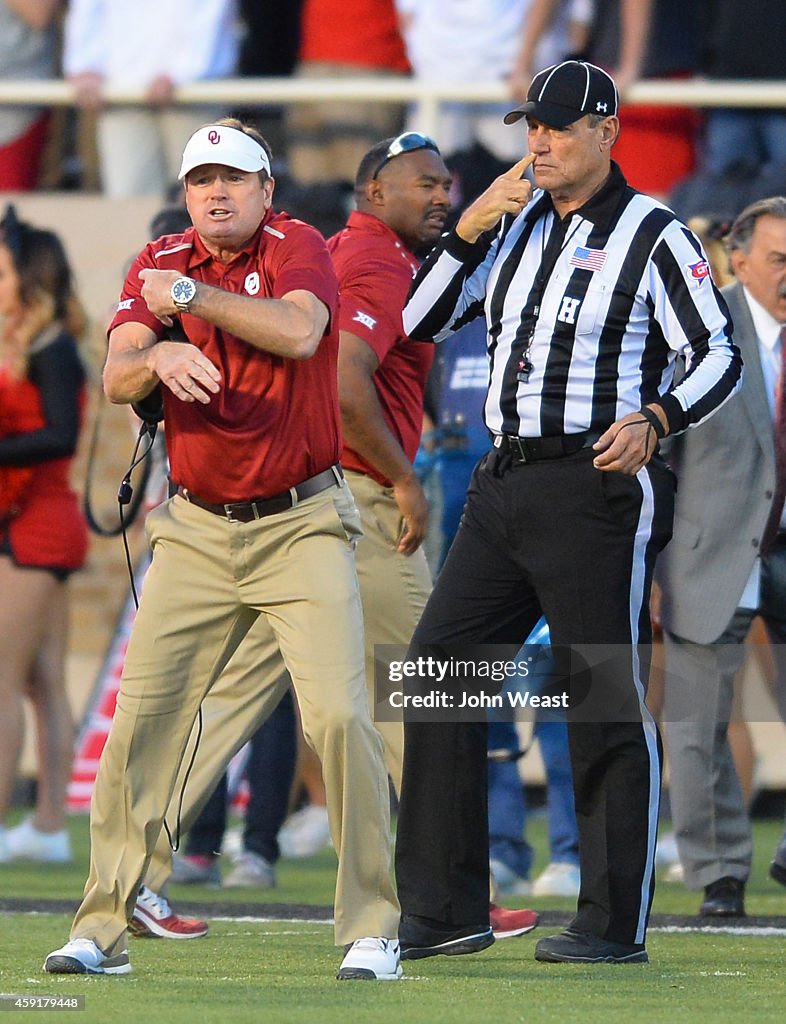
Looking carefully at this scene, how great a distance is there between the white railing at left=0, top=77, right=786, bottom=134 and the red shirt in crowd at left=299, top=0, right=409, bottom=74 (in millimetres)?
182

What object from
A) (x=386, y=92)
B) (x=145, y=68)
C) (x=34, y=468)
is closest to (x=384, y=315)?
(x=34, y=468)

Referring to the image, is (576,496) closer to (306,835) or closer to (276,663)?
(276,663)

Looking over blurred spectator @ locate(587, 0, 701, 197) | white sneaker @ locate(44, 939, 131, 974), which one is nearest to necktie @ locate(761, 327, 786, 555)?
white sneaker @ locate(44, 939, 131, 974)

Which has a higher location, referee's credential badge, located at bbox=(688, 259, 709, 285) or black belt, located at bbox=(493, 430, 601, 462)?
referee's credential badge, located at bbox=(688, 259, 709, 285)

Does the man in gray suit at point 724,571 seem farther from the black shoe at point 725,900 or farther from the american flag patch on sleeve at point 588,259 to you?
the american flag patch on sleeve at point 588,259

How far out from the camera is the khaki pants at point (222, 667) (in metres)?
5.31

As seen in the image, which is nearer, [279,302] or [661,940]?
[279,302]

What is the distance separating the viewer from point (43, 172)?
39.8ft

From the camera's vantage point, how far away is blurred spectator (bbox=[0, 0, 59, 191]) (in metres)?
11.9

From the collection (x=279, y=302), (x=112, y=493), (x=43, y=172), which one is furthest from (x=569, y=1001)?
(x=43, y=172)

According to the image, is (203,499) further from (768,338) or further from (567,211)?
(768,338)

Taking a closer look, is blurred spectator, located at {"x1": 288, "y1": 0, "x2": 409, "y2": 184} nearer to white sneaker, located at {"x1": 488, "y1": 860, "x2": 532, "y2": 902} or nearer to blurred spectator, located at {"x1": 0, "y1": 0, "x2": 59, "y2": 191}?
blurred spectator, located at {"x1": 0, "y1": 0, "x2": 59, "y2": 191}

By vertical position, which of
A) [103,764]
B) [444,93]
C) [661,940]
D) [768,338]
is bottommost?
[661,940]

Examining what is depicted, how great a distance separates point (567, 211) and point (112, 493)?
574 cm
